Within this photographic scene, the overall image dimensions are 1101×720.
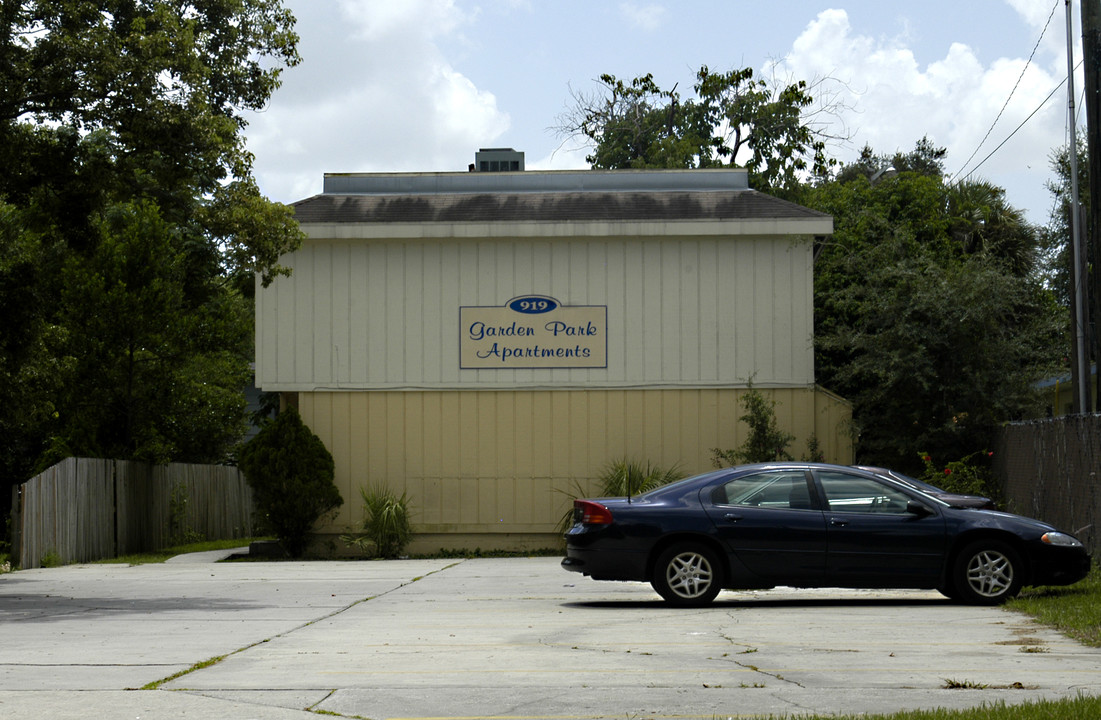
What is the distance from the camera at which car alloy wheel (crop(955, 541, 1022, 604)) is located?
42.0 feet

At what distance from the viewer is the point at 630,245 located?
24.0m

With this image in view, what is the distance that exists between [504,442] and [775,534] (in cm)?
1127

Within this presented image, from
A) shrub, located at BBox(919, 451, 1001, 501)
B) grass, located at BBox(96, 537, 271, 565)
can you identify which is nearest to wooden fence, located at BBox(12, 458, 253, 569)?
grass, located at BBox(96, 537, 271, 565)

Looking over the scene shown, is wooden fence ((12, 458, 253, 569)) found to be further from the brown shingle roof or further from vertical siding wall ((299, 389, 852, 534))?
the brown shingle roof

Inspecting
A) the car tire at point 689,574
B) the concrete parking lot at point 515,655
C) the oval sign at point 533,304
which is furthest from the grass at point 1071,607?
the oval sign at point 533,304

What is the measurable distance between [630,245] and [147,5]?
1025cm

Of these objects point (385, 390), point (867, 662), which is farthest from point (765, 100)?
point (867, 662)

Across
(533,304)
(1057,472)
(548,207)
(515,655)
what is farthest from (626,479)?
(515,655)

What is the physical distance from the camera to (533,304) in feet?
78.2

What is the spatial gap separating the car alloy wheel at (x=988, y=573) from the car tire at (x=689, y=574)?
2.39 m

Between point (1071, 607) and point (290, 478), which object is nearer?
point (1071, 607)

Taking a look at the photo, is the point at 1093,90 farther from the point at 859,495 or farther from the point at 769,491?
the point at 769,491

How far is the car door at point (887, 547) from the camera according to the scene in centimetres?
1288

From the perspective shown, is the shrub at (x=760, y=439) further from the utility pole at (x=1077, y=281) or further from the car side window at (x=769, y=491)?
the car side window at (x=769, y=491)
